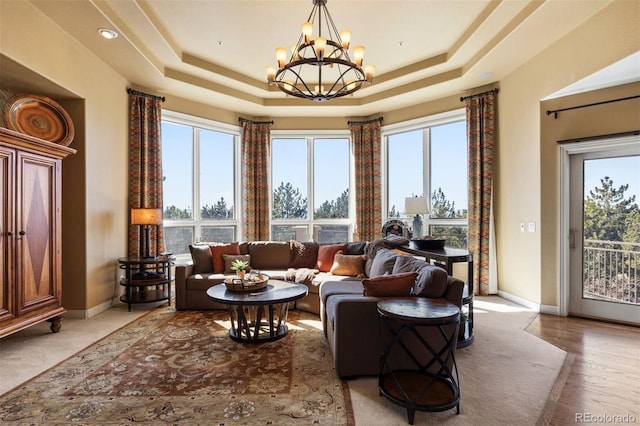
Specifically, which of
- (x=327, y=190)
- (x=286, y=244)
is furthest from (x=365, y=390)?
(x=327, y=190)

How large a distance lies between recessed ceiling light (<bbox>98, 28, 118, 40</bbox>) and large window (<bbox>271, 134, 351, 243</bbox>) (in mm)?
3252

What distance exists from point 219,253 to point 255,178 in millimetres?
1909

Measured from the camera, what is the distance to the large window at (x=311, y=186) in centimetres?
650

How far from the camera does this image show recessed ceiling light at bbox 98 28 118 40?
11.3ft

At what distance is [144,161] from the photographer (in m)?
4.90

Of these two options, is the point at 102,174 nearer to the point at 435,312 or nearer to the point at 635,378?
the point at 435,312

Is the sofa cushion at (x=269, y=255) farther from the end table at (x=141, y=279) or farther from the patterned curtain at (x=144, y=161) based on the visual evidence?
the patterned curtain at (x=144, y=161)

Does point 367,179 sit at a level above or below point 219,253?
above

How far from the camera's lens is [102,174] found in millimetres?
4297

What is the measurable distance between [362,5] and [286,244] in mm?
3318

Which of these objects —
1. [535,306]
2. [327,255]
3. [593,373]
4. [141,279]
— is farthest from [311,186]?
[593,373]

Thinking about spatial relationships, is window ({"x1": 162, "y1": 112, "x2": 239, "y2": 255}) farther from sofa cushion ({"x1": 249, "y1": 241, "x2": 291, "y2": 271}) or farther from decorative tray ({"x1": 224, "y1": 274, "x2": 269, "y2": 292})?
decorative tray ({"x1": 224, "y1": 274, "x2": 269, "y2": 292})

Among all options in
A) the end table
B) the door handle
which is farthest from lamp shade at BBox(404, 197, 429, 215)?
the end table

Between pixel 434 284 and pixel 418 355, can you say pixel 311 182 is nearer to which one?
pixel 434 284
